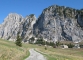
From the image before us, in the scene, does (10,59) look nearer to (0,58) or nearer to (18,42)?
(0,58)

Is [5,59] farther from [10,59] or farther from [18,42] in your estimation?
[18,42]

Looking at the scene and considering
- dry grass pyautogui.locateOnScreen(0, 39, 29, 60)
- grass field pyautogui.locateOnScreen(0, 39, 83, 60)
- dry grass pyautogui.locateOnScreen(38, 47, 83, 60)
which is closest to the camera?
dry grass pyautogui.locateOnScreen(0, 39, 29, 60)

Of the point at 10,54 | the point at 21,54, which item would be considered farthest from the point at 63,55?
the point at 10,54

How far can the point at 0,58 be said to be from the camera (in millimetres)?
26781

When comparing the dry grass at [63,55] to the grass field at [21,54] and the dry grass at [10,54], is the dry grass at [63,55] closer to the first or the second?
the grass field at [21,54]

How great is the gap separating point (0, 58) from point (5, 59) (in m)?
0.74

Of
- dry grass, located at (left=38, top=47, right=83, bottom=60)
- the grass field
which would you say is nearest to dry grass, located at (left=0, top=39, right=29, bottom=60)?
the grass field

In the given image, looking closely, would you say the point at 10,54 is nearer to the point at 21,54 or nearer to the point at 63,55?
the point at 21,54

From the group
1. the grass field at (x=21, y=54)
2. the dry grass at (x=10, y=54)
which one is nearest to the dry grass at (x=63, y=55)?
the grass field at (x=21, y=54)

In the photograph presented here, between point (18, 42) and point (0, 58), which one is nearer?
point (0, 58)

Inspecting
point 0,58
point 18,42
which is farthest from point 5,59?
point 18,42

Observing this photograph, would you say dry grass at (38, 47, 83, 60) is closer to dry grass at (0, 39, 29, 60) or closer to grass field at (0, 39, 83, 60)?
grass field at (0, 39, 83, 60)

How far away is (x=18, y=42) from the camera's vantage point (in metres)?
114

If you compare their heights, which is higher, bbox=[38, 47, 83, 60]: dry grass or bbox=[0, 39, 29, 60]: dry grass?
bbox=[0, 39, 29, 60]: dry grass
